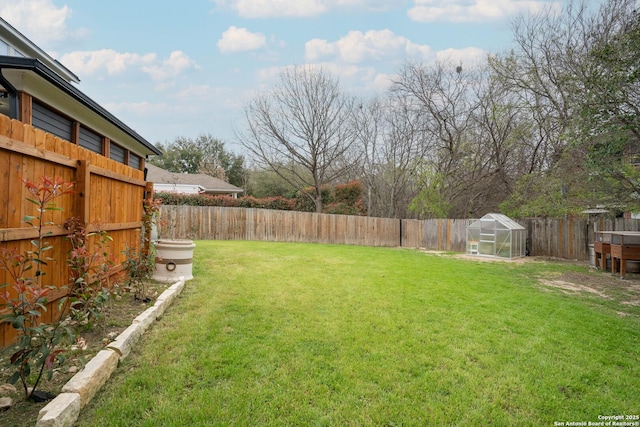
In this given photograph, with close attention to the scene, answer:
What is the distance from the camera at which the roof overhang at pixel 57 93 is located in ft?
12.3

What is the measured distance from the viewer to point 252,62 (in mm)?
14781

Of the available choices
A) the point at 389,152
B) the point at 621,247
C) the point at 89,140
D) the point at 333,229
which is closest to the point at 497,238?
the point at 621,247

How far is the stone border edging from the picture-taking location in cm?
169

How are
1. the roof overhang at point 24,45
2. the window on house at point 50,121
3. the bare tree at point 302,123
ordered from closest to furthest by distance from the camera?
the window on house at point 50,121 < the roof overhang at point 24,45 < the bare tree at point 302,123

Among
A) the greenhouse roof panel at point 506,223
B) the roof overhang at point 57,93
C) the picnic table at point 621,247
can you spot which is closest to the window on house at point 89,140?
the roof overhang at point 57,93

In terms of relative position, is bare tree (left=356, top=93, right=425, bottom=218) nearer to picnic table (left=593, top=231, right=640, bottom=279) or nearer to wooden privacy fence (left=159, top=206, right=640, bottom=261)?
A: wooden privacy fence (left=159, top=206, right=640, bottom=261)

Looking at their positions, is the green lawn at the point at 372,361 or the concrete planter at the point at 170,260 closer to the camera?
the green lawn at the point at 372,361

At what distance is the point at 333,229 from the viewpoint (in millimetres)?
14438

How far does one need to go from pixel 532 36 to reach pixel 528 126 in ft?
11.1

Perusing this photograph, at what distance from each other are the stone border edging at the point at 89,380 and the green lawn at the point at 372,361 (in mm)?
77

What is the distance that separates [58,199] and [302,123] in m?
15.9

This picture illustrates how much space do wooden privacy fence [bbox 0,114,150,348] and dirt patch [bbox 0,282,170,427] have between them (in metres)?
0.40

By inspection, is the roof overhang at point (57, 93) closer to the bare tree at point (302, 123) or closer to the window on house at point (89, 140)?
the window on house at point (89, 140)

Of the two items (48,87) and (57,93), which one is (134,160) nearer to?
(57,93)
